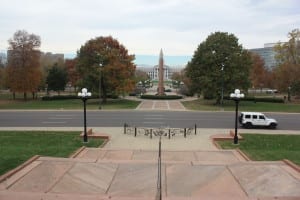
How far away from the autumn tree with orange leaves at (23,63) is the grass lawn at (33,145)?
39008 mm

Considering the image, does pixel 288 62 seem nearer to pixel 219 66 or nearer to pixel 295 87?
pixel 295 87

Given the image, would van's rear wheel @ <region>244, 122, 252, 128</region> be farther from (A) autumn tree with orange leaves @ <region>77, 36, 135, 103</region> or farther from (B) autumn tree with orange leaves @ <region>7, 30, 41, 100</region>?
(B) autumn tree with orange leaves @ <region>7, 30, 41, 100</region>

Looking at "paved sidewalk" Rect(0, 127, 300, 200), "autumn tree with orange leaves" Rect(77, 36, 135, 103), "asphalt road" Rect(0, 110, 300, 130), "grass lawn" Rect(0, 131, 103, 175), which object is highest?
"autumn tree with orange leaves" Rect(77, 36, 135, 103)

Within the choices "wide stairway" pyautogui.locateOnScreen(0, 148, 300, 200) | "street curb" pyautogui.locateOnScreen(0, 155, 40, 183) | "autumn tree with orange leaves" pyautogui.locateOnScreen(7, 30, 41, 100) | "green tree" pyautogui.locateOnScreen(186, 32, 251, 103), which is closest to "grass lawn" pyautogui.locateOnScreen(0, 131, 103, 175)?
"street curb" pyautogui.locateOnScreen(0, 155, 40, 183)

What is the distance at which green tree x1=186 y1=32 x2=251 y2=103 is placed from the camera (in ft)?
175

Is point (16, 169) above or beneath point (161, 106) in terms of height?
above

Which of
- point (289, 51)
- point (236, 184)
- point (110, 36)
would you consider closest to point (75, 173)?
point (236, 184)

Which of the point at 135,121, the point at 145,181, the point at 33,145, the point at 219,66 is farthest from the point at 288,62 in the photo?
the point at 145,181

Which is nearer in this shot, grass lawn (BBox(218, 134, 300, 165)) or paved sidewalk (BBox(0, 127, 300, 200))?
paved sidewalk (BBox(0, 127, 300, 200))

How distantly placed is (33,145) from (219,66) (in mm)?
39070

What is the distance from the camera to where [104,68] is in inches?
2165

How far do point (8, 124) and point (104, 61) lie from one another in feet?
87.9

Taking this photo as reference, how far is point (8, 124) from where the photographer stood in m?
31.2

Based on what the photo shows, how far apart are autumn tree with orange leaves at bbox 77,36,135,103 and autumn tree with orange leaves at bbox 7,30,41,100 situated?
1102 centimetres
